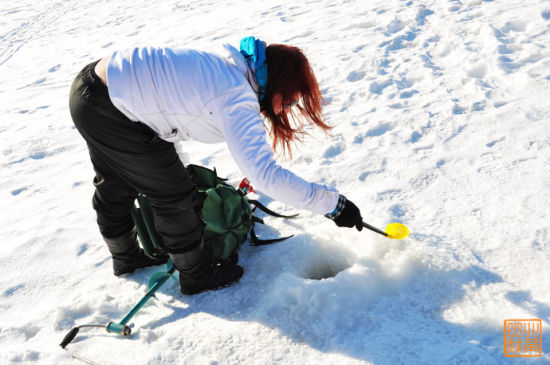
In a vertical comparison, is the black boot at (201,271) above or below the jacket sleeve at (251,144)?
below

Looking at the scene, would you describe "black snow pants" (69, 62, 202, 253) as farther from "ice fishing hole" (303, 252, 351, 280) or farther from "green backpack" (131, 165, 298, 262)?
"ice fishing hole" (303, 252, 351, 280)

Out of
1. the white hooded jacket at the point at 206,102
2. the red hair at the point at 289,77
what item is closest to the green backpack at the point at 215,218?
the white hooded jacket at the point at 206,102

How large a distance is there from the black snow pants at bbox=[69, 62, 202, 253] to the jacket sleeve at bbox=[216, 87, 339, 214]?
0.36 meters

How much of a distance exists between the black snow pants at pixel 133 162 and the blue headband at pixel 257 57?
50 centimetres

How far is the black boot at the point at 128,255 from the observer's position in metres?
2.23

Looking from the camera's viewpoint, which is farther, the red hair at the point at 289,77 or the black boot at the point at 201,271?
→ the black boot at the point at 201,271

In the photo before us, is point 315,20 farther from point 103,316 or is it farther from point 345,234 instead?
point 103,316

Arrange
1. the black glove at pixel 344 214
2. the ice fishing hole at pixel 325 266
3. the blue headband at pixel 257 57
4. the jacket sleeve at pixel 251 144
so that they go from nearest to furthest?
the jacket sleeve at pixel 251 144 → the blue headband at pixel 257 57 → the black glove at pixel 344 214 → the ice fishing hole at pixel 325 266

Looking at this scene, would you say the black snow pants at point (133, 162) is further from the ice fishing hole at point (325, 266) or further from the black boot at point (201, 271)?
the ice fishing hole at point (325, 266)

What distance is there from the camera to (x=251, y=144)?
160cm

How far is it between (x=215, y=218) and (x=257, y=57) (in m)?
0.92

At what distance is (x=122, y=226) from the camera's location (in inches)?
87.0

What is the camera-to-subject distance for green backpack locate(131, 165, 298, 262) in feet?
7.24

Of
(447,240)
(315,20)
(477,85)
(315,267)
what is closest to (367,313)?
(315,267)
